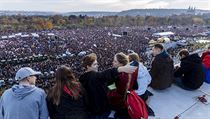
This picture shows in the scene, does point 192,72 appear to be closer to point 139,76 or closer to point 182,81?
point 182,81

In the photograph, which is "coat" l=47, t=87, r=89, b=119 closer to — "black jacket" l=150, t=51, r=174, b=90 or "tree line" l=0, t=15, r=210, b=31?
"black jacket" l=150, t=51, r=174, b=90

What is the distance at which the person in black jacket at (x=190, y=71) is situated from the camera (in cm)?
493

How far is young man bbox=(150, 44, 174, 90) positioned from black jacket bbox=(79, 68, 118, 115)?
1352 mm

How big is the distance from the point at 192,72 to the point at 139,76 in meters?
1.18

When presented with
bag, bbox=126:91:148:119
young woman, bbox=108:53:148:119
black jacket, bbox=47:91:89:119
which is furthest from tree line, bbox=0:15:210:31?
black jacket, bbox=47:91:89:119

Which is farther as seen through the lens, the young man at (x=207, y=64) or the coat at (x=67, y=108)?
the young man at (x=207, y=64)

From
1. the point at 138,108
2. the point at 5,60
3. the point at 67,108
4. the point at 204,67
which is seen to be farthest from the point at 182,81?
the point at 5,60

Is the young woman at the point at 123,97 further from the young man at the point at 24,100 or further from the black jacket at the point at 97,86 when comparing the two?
the young man at the point at 24,100

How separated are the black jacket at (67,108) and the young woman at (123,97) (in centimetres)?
49

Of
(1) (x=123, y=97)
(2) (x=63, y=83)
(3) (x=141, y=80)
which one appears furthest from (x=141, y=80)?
(2) (x=63, y=83)

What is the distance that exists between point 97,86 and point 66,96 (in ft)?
1.23

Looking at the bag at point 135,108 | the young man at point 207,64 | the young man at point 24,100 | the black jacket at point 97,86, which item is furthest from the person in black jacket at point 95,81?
the young man at point 207,64

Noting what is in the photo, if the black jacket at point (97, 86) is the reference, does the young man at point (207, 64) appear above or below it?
below

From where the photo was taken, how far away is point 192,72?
16.2 feet
